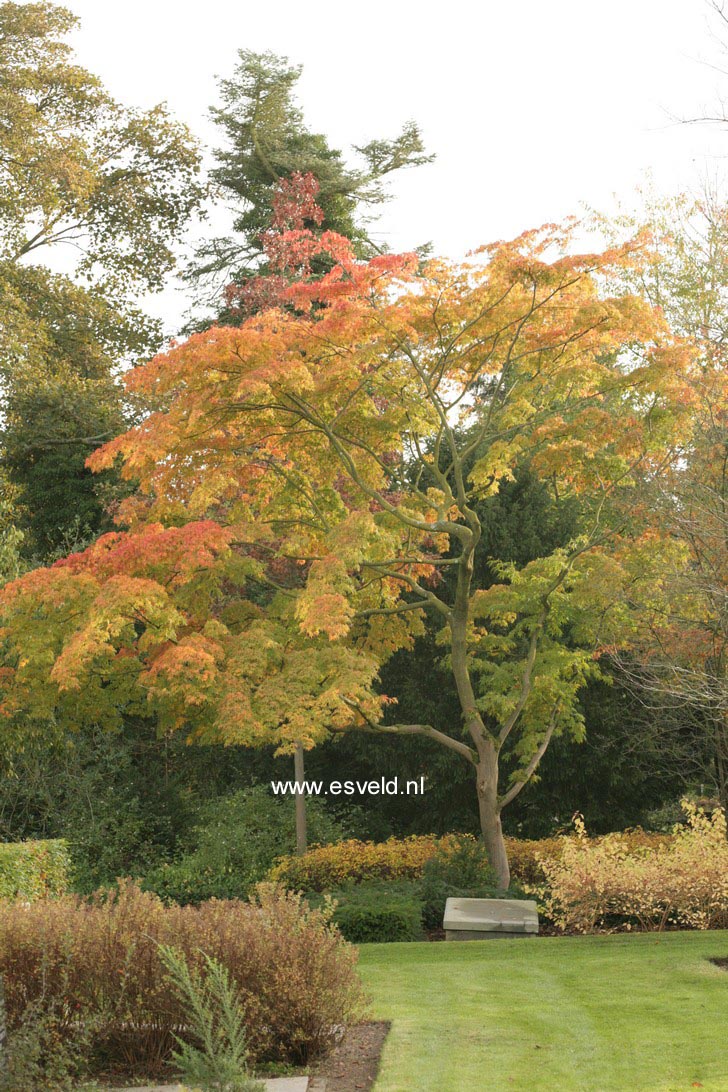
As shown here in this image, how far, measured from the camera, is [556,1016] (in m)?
6.17

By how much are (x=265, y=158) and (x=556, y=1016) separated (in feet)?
65.8

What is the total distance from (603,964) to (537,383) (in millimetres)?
6124

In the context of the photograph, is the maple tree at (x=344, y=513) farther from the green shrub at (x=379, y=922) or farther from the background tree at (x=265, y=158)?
the background tree at (x=265, y=158)

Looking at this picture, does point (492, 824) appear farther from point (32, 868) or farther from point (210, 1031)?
point (210, 1031)

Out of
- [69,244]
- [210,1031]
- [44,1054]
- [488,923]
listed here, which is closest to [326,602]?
[488,923]

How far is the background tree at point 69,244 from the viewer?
19203mm

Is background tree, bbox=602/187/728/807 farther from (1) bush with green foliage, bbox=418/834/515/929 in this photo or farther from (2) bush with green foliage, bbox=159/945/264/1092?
(2) bush with green foliage, bbox=159/945/264/1092

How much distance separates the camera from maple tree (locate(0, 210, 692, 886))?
10.4 m

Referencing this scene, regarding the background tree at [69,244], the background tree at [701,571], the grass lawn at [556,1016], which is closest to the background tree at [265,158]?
the background tree at [69,244]

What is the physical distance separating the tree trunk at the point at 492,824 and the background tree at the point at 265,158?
13.7 metres

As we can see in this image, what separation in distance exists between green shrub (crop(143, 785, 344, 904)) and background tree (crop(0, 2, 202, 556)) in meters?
5.81

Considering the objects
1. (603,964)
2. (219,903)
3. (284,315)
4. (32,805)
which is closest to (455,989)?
(603,964)

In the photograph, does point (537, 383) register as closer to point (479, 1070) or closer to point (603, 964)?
point (603, 964)

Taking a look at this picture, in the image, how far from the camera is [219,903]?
226 inches
